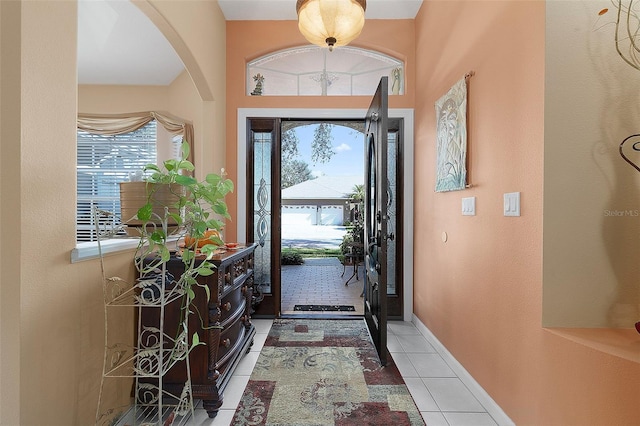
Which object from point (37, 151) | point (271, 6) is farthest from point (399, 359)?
point (271, 6)

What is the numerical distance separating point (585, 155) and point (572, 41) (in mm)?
557

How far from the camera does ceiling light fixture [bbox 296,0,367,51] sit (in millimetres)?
2244

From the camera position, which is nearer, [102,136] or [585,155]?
[585,155]

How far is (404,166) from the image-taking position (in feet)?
12.0

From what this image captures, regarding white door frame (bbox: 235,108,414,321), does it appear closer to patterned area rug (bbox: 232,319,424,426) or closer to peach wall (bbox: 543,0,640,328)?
patterned area rug (bbox: 232,319,424,426)

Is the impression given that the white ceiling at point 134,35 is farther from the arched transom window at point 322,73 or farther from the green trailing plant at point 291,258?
the green trailing plant at point 291,258

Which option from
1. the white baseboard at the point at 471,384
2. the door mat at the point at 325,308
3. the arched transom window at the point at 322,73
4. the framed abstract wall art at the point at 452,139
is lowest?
the door mat at the point at 325,308

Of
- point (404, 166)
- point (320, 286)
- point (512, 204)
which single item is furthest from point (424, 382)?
point (320, 286)

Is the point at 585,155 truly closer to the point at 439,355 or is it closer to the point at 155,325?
the point at 439,355

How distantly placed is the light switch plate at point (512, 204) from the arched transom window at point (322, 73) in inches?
91.4

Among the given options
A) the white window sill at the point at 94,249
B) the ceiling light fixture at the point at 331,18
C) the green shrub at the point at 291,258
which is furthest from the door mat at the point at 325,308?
the green shrub at the point at 291,258

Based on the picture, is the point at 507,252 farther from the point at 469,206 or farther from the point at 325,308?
the point at 325,308

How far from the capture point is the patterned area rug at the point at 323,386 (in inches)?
77.8

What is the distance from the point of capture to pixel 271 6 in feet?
11.2
